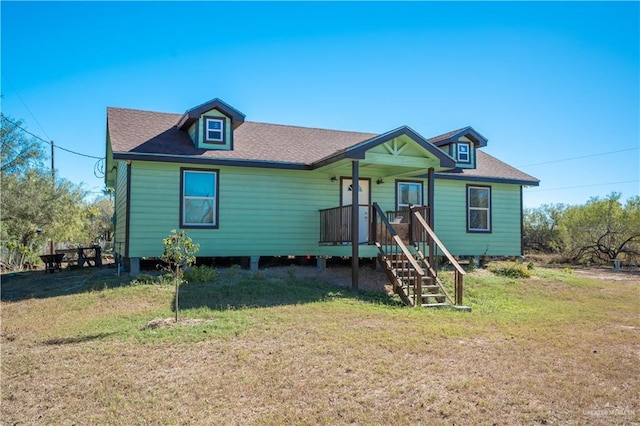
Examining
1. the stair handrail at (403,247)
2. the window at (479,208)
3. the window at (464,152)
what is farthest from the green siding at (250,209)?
the stair handrail at (403,247)

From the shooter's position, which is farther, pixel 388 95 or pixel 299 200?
pixel 388 95

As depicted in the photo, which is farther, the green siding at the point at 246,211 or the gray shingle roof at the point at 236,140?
the gray shingle roof at the point at 236,140

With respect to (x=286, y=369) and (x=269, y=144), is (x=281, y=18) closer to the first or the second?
(x=269, y=144)

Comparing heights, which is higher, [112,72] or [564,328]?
[112,72]

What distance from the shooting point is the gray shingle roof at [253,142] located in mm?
13344

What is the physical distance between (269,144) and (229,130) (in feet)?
5.30

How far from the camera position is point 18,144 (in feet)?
58.9

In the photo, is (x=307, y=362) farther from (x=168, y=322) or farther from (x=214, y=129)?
(x=214, y=129)

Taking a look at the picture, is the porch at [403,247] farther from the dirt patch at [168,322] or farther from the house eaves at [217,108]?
the dirt patch at [168,322]

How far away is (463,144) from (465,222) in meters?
2.68

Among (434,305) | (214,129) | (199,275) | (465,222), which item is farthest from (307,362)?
(465,222)

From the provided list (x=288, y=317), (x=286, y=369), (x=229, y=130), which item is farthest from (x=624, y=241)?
(x=286, y=369)

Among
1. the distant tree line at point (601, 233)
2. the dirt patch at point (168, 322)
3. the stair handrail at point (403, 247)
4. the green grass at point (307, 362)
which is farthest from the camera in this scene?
the distant tree line at point (601, 233)

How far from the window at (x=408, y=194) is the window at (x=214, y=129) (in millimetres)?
5973
